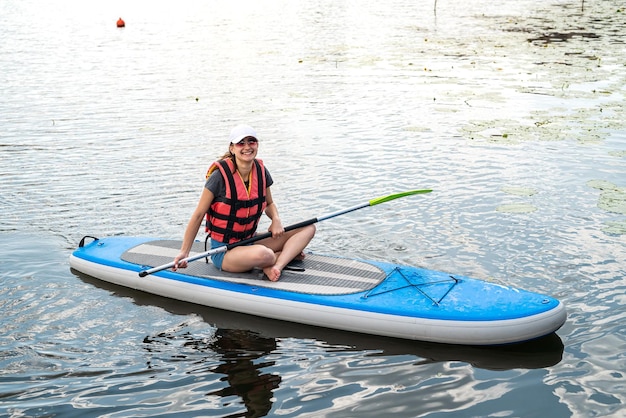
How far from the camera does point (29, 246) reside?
7375mm

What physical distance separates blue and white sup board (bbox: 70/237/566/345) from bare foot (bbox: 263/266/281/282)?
0.14 ft

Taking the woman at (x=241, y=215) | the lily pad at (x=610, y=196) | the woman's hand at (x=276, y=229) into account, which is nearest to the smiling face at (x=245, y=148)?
the woman at (x=241, y=215)

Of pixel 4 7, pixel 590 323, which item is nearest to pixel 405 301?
pixel 590 323

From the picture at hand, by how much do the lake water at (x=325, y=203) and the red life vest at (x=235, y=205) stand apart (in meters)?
0.70

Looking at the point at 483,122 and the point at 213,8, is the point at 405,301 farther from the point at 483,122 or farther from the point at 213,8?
the point at 213,8

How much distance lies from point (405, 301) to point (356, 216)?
8.98 ft

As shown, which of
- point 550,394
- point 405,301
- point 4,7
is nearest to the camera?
point 550,394

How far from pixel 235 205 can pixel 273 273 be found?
2.01 ft

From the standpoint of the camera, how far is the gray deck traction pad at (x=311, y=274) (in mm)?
5750

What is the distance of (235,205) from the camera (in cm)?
581

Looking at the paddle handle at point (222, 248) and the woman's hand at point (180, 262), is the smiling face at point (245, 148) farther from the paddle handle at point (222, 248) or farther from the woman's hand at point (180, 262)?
the woman's hand at point (180, 262)

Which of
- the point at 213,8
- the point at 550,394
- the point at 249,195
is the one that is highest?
the point at 213,8

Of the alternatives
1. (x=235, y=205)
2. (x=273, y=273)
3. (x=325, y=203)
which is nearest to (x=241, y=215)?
(x=235, y=205)

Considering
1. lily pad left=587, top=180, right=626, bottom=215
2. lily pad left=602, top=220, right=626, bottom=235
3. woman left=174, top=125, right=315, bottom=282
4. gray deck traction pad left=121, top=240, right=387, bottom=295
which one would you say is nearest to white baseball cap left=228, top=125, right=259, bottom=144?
woman left=174, top=125, right=315, bottom=282
